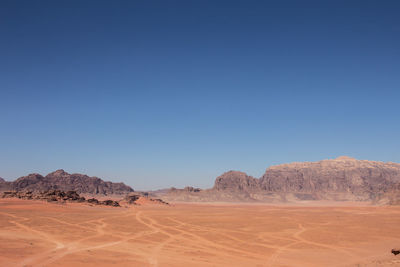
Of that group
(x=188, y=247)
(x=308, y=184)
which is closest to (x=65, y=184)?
(x=308, y=184)

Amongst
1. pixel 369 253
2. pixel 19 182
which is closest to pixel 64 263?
pixel 369 253

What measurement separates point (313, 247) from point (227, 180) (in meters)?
141

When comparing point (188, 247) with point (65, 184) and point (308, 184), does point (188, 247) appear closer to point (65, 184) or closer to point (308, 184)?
point (65, 184)

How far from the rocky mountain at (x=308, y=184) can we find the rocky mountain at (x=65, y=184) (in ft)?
91.2

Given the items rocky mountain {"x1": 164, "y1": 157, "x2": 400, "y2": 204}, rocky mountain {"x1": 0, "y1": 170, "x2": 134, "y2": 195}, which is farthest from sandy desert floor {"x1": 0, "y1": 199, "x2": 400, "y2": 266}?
rocky mountain {"x1": 164, "y1": 157, "x2": 400, "y2": 204}

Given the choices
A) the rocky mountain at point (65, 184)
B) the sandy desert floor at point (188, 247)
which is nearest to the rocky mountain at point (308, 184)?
the rocky mountain at point (65, 184)

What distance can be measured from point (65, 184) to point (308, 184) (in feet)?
396

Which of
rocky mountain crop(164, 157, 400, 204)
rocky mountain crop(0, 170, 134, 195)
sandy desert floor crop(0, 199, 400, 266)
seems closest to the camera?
sandy desert floor crop(0, 199, 400, 266)

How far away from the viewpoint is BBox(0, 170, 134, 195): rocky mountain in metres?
111

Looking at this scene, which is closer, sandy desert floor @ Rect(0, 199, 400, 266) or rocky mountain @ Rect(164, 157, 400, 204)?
sandy desert floor @ Rect(0, 199, 400, 266)

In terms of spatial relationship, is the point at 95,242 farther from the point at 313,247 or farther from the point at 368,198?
the point at 368,198

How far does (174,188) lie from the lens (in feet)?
484

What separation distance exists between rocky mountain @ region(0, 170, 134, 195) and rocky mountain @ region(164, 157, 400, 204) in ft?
91.2

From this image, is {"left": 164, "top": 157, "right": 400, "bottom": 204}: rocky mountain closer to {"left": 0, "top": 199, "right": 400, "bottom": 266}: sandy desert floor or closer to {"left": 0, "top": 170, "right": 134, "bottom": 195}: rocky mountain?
{"left": 0, "top": 170, "right": 134, "bottom": 195}: rocky mountain
